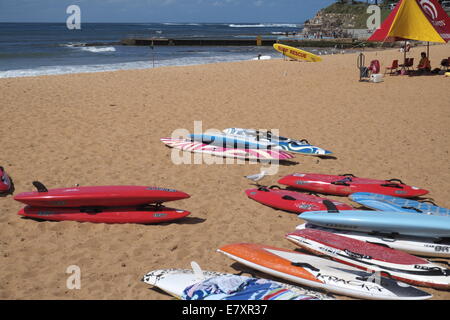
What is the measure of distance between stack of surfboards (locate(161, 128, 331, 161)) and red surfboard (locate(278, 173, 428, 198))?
3.57 feet

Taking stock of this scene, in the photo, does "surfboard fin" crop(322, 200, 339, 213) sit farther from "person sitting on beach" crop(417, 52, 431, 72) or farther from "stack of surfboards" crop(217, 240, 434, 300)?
"person sitting on beach" crop(417, 52, 431, 72)

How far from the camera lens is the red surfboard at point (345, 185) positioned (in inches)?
223

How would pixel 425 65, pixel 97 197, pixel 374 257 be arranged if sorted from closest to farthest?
pixel 374 257 < pixel 97 197 < pixel 425 65

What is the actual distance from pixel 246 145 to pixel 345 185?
7.51ft

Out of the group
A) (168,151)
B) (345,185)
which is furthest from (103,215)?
(345,185)

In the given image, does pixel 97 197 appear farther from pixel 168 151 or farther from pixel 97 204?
Answer: pixel 168 151

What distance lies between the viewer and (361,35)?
5734 cm

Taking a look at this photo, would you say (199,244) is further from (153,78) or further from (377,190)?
(153,78)

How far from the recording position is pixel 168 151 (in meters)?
7.68

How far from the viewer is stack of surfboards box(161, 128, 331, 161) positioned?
7340 mm

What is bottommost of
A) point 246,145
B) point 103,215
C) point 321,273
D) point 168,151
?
point 321,273
